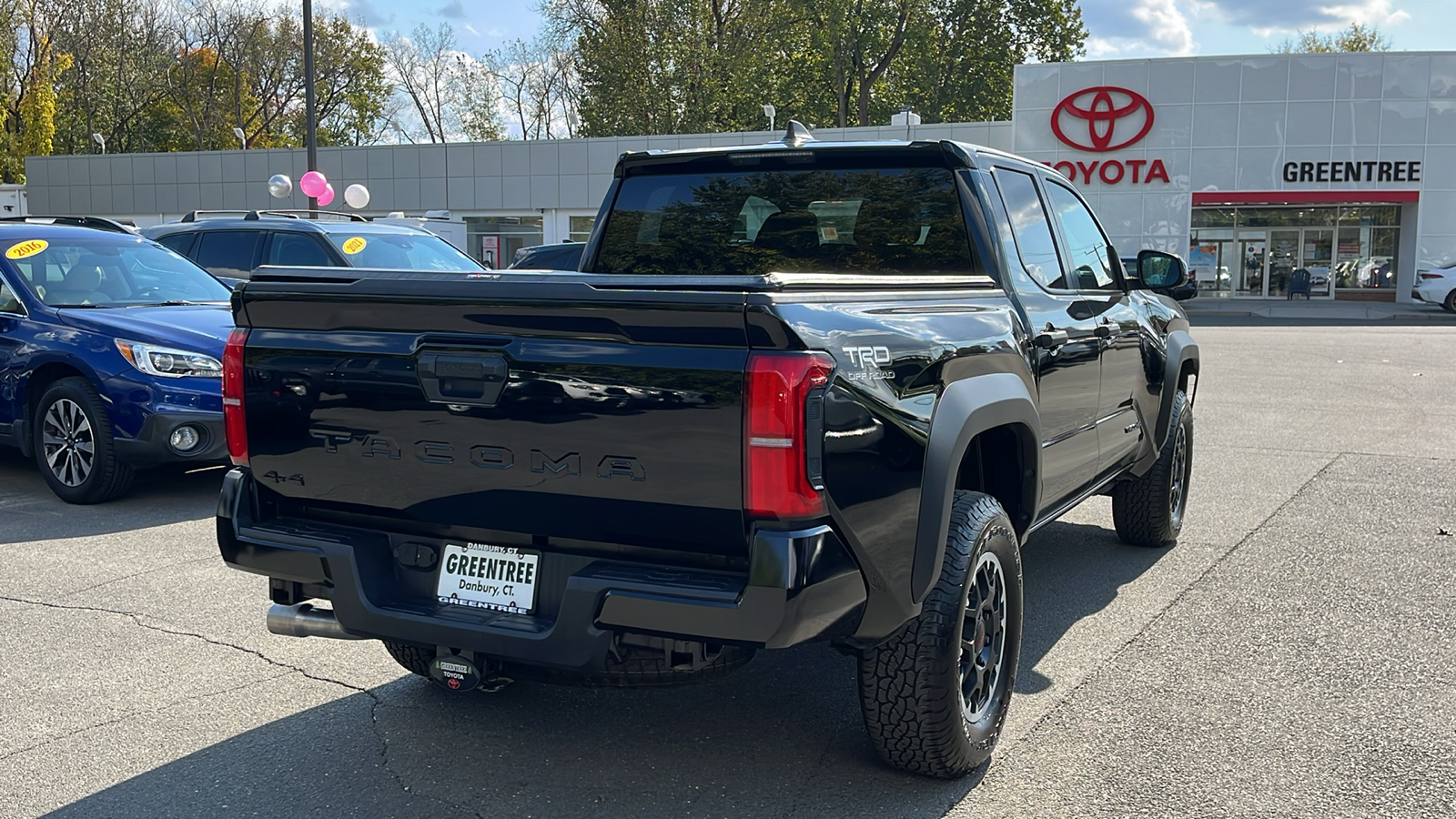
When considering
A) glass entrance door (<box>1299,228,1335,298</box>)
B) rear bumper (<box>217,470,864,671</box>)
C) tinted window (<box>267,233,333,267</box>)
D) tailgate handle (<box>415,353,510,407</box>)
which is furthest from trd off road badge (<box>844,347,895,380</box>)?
glass entrance door (<box>1299,228,1335,298</box>)

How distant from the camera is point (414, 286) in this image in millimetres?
3150

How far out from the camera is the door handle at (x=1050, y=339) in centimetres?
422

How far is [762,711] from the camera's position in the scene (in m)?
4.09

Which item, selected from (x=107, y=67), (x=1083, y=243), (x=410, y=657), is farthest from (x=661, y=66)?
(x=410, y=657)

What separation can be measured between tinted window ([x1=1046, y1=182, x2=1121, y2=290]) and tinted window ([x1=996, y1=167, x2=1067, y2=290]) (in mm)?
186

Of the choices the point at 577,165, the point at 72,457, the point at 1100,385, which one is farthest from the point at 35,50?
the point at 1100,385

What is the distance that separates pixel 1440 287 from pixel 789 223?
32463 millimetres

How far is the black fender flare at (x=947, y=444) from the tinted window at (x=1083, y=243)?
1605 mm

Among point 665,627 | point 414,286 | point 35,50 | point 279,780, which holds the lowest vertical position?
point 279,780

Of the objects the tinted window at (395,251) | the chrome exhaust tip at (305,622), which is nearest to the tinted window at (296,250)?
the tinted window at (395,251)

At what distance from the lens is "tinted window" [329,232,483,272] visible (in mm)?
10578

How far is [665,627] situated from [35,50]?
55327 millimetres

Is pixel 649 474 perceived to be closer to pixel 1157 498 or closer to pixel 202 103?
pixel 1157 498

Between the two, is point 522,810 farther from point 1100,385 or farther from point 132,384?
point 132,384
